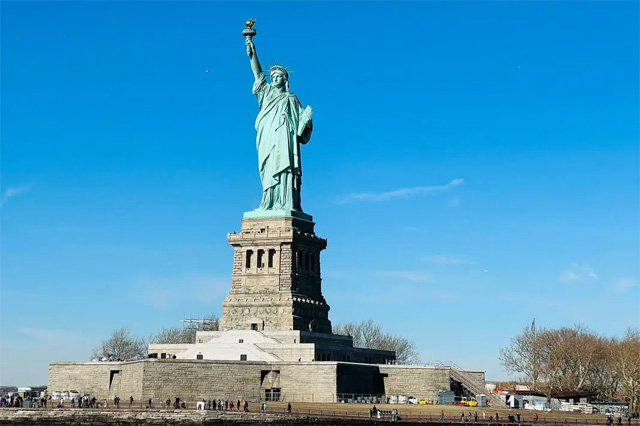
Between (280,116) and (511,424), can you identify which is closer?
(511,424)

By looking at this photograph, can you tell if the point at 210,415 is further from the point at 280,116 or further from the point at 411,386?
the point at 280,116

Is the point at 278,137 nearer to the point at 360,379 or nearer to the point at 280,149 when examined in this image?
the point at 280,149

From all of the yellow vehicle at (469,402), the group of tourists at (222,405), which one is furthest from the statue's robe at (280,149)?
the yellow vehicle at (469,402)

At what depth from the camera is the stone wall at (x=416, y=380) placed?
7344 centimetres

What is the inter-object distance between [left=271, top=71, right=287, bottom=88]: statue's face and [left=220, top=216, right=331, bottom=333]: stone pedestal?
10317 mm

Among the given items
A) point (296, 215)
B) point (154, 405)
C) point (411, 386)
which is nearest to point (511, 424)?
point (411, 386)

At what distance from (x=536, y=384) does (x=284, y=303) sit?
94.1 ft

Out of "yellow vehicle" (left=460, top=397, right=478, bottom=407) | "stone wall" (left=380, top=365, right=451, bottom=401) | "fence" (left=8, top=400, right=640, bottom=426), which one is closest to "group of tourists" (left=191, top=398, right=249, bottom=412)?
"fence" (left=8, top=400, right=640, bottom=426)

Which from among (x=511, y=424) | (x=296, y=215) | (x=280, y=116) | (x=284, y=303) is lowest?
(x=511, y=424)

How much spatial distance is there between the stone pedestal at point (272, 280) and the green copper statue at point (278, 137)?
1577mm

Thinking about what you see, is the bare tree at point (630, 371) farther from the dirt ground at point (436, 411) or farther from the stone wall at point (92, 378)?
the stone wall at point (92, 378)

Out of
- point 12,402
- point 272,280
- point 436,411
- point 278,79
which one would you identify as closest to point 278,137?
point 278,79

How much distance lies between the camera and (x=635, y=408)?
290ft

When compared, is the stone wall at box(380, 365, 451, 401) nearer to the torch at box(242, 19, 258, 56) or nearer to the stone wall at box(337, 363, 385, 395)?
the stone wall at box(337, 363, 385, 395)
